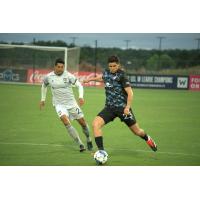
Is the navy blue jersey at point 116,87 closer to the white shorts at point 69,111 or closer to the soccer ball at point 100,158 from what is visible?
the soccer ball at point 100,158

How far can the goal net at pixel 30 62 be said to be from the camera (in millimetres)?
16031

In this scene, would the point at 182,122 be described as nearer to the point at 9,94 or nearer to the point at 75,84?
the point at 75,84

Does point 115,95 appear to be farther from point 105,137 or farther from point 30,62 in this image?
point 30,62

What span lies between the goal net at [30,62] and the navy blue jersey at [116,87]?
7167 mm

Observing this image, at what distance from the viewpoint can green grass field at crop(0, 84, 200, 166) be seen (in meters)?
7.73

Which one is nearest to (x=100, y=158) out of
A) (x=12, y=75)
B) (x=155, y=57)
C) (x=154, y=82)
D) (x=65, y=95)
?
(x=65, y=95)

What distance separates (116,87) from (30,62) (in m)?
12.5

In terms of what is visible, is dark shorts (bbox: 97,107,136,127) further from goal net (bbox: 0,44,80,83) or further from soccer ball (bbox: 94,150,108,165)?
goal net (bbox: 0,44,80,83)

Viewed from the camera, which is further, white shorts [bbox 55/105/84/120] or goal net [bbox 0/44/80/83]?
goal net [bbox 0/44/80/83]

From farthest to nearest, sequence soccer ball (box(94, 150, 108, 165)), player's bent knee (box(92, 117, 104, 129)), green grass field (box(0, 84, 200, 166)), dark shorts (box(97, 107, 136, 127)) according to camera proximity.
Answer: green grass field (box(0, 84, 200, 166)) < dark shorts (box(97, 107, 136, 127)) < player's bent knee (box(92, 117, 104, 129)) < soccer ball (box(94, 150, 108, 165))

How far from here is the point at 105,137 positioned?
989 centimetres

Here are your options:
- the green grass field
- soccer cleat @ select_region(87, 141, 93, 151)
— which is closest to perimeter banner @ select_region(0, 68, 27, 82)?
the green grass field

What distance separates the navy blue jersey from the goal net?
7.17 metres

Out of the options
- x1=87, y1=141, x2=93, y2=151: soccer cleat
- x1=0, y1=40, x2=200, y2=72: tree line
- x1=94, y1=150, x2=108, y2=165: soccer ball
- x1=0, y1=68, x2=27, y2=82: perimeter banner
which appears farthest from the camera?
x1=0, y1=68, x2=27, y2=82: perimeter banner
